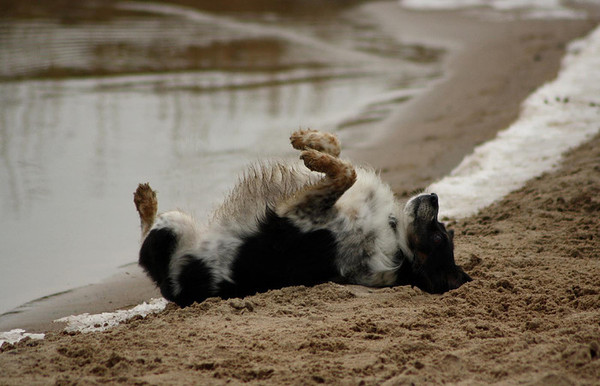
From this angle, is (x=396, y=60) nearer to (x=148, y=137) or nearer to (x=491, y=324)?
(x=148, y=137)

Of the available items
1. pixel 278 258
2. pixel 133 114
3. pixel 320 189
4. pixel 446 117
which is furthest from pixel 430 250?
pixel 133 114

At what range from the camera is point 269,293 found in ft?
12.0

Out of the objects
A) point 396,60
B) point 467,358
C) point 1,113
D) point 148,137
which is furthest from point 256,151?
point 396,60

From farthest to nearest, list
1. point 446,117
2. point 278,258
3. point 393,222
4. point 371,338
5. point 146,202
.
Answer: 1. point 446,117
2. point 146,202
3. point 393,222
4. point 278,258
5. point 371,338

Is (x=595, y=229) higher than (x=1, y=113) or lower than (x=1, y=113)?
lower

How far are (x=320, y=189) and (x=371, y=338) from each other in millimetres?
996

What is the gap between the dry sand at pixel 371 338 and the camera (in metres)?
2.74

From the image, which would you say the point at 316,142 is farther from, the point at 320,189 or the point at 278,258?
the point at 278,258

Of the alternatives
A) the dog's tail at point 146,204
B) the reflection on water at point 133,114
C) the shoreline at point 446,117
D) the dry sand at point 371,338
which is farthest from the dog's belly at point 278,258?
the reflection on water at point 133,114

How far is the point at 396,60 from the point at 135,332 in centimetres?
915

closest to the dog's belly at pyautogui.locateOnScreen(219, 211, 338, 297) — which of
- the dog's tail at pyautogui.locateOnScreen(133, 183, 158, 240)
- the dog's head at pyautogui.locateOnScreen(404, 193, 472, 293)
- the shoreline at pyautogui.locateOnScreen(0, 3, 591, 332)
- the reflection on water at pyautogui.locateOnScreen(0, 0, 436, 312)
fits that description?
the dog's head at pyautogui.locateOnScreen(404, 193, 472, 293)

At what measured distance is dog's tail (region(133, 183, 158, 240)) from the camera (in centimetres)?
409

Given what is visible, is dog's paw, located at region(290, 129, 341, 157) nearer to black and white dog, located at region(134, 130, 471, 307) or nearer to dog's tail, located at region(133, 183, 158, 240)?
black and white dog, located at region(134, 130, 471, 307)

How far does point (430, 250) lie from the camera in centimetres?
382
